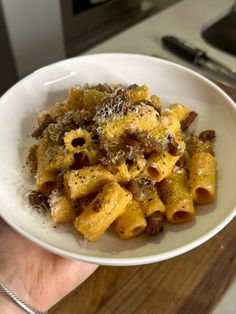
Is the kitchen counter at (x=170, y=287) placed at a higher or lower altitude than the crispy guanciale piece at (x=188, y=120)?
lower

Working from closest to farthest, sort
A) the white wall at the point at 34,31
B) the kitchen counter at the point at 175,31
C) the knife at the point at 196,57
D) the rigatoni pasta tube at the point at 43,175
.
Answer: the rigatoni pasta tube at the point at 43,175 < the knife at the point at 196,57 < the kitchen counter at the point at 175,31 < the white wall at the point at 34,31

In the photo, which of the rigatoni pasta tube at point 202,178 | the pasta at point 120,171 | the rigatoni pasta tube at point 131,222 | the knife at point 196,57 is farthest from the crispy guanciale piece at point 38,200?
the knife at point 196,57

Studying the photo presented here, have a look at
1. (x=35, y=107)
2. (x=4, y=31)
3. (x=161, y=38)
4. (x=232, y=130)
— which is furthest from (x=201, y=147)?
(x=4, y=31)

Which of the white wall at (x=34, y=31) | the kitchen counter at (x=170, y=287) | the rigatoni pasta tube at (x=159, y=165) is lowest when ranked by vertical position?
the kitchen counter at (x=170, y=287)

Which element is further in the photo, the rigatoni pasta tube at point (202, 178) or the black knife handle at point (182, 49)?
the black knife handle at point (182, 49)

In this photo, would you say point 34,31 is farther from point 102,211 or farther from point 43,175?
point 102,211

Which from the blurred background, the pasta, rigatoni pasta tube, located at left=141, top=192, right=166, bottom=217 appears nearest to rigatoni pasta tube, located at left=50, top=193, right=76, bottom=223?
the pasta

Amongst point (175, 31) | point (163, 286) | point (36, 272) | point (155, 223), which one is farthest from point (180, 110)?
point (175, 31)

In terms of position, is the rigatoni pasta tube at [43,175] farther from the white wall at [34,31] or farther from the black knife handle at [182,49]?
the white wall at [34,31]
